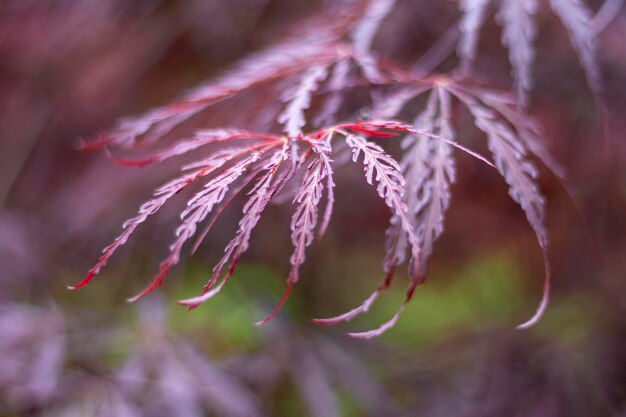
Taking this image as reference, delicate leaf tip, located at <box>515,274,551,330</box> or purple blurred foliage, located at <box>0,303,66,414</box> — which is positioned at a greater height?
delicate leaf tip, located at <box>515,274,551,330</box>

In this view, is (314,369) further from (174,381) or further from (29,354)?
(29,354)

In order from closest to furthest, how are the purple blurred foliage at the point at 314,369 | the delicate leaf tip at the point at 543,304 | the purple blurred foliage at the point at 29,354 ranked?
the delicate leaf tip at the point at 543,304, the purple blurred foliage at the point at 29,354, the purple blurred foliage at the point at 314,369

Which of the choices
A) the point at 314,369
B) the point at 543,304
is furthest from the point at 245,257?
the point at 543,304

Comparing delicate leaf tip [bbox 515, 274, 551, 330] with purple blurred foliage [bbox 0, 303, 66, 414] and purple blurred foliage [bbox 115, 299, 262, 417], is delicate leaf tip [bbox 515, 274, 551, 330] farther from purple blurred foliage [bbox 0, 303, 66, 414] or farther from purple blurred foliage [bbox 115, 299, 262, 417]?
purple blurred foliage [bbox 0, 303, 66, 414]

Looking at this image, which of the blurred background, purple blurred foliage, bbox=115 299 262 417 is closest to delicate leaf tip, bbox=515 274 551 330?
the blurred background

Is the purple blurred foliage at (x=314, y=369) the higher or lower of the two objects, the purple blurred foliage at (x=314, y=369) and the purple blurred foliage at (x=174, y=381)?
the lower

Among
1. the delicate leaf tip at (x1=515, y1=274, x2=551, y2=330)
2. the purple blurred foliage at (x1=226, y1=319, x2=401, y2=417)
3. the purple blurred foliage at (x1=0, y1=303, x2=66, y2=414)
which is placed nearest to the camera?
the delicate leaf tip at (x1=515, y1=274, x2=551, y2=330)

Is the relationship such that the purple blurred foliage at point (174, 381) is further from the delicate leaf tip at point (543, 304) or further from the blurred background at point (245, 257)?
the delicate leaf tip at point (543, 304)

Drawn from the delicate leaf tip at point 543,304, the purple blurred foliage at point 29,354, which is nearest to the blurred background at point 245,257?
the purple blurred foliage at point 29,354

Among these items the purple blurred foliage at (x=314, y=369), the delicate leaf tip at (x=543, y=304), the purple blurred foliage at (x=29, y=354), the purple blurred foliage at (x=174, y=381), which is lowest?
the purple blurred foliage at (x=314, y=369)
